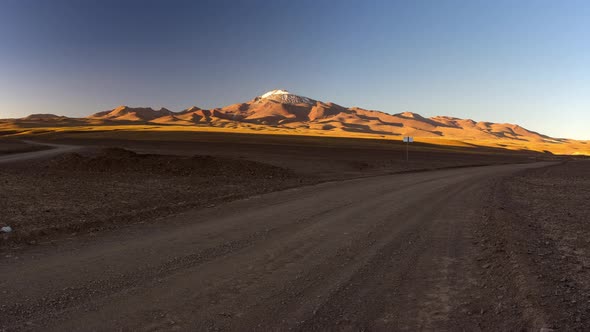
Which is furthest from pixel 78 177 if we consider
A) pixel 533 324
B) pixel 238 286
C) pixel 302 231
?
pixel 533 324

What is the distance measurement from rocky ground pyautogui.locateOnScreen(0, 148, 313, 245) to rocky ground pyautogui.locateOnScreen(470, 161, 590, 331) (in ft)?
31.6

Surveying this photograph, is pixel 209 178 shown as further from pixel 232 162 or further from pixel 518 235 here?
pixel 518 235

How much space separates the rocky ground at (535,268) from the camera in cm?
506

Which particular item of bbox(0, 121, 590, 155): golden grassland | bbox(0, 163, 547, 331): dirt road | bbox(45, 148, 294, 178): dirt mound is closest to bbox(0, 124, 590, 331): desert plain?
bbox(0, 163, 547, 331): dirt road

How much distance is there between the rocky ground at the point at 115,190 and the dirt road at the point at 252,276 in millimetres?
1635

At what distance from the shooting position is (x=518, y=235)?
955 centimetres

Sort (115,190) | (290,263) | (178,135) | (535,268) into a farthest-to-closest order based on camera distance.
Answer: (178,135) → (115,190) → (290,263) → (535,268)

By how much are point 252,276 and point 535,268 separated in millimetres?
5152

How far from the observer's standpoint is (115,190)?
58.4 ft

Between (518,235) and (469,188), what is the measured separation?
38.9 feet

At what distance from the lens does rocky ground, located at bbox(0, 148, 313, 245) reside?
37.3 feet

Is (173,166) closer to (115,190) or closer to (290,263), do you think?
(115,190)

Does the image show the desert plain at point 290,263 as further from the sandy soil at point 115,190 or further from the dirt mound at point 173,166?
the dirt mound at point 173,166

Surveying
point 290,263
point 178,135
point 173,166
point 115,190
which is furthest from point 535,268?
point 178,135
